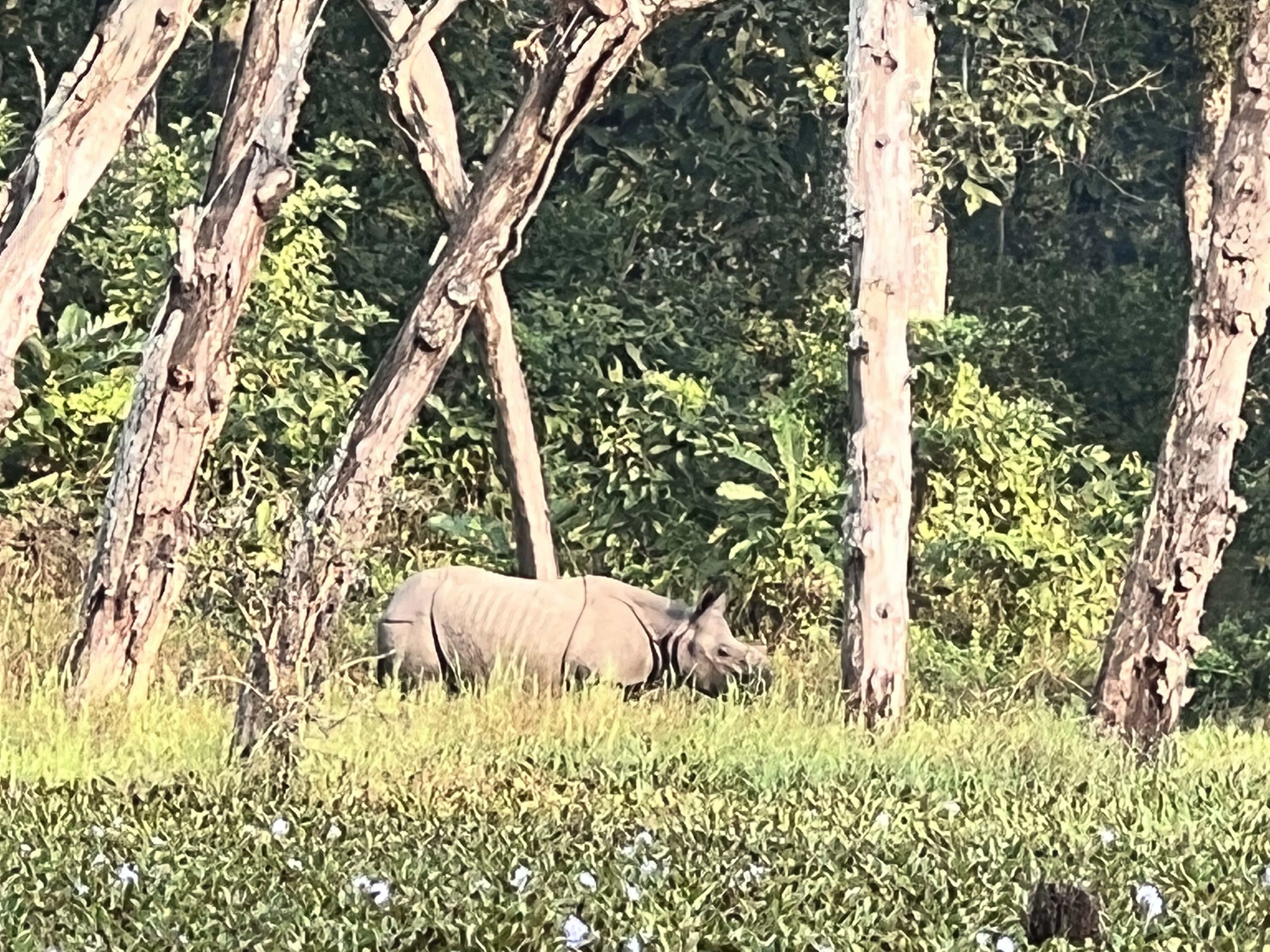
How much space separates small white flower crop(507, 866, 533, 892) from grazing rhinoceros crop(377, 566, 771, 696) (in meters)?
5.77

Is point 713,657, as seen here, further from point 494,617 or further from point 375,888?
point 375,888

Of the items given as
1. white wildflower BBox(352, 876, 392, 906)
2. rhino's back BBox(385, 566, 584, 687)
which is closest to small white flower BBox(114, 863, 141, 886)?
white wildflower BBox(352, 876, 392, 906)

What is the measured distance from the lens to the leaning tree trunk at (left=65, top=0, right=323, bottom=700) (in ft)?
35.8

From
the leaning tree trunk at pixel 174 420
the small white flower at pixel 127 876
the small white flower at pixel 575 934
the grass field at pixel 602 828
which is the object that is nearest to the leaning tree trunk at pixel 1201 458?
the grass field at pixel 602 828

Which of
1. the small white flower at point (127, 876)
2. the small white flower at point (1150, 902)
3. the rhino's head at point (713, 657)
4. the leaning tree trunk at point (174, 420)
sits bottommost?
the rhino's head at point (713, 657)

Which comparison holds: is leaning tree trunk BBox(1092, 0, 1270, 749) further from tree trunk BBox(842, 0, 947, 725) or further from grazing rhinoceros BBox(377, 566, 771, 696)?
grazing rhinoceros BBox(377, 566, 771, 696)

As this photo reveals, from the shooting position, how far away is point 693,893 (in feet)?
21.3

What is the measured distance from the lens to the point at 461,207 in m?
13.7

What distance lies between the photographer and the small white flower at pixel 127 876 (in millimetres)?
6152

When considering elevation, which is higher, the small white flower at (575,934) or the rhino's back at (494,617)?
the small white flower at (575,934)

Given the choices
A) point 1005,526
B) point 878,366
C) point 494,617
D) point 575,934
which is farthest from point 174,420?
point 1005,526

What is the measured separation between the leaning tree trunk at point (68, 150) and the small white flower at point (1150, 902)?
733 centimetres

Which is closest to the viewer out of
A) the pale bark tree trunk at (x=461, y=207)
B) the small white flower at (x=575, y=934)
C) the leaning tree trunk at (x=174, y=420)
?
the small white flower at (x=575, y=934)

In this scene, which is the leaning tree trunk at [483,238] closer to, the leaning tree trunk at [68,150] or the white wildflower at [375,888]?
the leaning tree trunk at [68,150]
